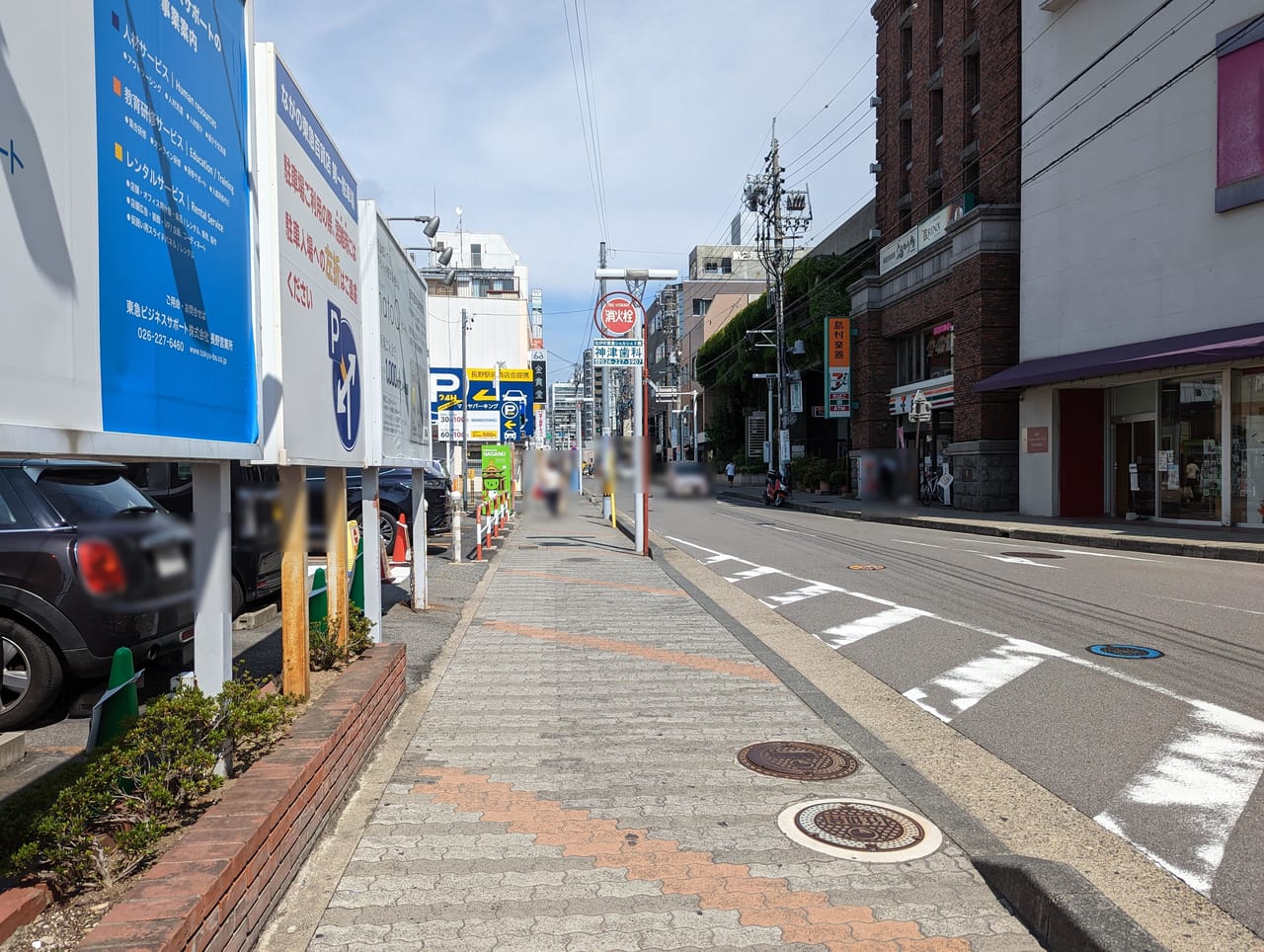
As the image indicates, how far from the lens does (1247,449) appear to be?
17.3 meters

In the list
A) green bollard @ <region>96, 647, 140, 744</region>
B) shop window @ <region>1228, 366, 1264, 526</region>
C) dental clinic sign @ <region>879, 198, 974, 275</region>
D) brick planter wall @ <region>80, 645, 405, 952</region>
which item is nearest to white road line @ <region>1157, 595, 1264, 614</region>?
shop window @ <region>1228, 366, 1264, 526</region>

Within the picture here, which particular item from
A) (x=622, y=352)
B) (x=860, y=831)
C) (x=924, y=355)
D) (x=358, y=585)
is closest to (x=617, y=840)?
(x=860, y=831)

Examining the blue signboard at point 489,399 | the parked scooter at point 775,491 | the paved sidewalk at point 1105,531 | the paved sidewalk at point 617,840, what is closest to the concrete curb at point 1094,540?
the paved sidewalk at point 1105,531

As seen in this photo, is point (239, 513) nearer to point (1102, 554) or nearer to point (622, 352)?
point (622, 352)

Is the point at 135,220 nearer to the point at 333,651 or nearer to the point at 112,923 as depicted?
the point at 112,923

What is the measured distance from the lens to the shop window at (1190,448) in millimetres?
18312

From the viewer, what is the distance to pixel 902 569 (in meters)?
13.7

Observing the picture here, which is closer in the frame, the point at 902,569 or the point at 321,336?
the point at 321,336

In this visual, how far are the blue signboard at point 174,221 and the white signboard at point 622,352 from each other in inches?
548

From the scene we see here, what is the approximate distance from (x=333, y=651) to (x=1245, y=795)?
4.98 metres

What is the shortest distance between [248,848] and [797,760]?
3020mm

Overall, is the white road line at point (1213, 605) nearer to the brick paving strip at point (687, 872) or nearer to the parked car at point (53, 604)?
the brick paving strip at point (687, 872)

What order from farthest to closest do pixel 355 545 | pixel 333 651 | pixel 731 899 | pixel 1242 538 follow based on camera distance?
pixel 1242 538 → pixel 355 545 → pixel 333 651 → pixel 731 899

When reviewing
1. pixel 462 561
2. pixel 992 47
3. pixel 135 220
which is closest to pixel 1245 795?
pixel 135 220
